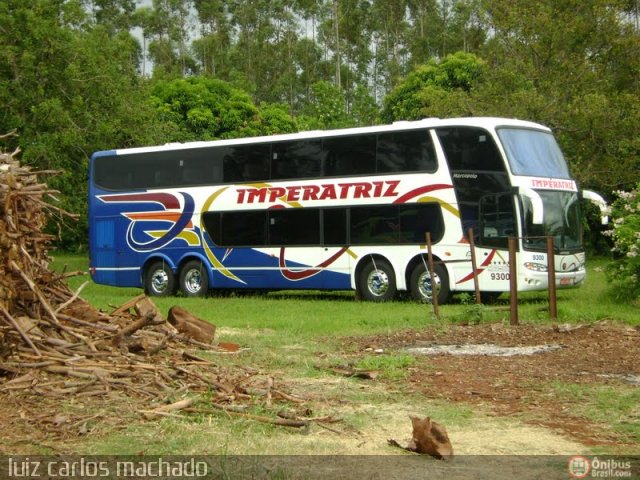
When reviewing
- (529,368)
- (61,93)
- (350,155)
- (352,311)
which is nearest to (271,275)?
(350,155)

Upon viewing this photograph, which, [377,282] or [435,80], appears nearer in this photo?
[377,282]

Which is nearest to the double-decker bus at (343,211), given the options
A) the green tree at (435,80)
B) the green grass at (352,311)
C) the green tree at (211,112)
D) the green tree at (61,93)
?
the green grass at (352,311)

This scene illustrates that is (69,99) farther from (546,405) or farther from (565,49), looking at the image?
(546,405)

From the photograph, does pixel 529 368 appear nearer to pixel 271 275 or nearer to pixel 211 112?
pixel 271 275

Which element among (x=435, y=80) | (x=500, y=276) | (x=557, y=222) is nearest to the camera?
(x=500, y=276)

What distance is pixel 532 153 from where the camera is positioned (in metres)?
20.7

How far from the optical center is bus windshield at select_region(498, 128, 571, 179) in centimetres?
2022

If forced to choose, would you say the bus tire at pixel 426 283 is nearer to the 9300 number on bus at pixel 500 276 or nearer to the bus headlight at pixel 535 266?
the 9300 number on bus at pixel 500 276

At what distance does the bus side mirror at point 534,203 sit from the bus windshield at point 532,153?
1.29 ft

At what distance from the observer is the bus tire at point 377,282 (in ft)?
70.3

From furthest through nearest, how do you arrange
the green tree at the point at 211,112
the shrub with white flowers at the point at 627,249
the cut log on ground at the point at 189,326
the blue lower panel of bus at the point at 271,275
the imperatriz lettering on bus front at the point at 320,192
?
the green tree at the point at 211,112, the blue lower panel of bus at the point at 271,275, the imperatriz lettering on bus front at the point at 320,192, the shrub with white flowers at the point at 627,249, the cut log on ground at the point at 189,326

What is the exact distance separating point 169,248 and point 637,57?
2041cm

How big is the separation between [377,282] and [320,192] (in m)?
2.54

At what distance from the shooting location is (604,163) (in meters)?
35.5
